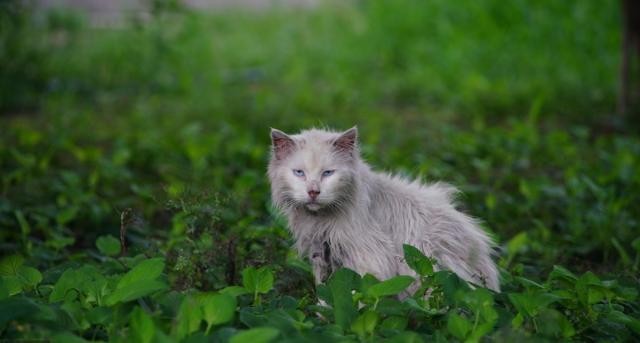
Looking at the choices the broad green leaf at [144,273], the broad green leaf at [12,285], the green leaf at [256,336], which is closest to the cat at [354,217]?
the broad green leaf at [144,273]

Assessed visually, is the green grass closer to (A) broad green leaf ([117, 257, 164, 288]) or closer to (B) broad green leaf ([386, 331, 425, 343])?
(A) broad green leaf ([117, 257, 164, 288])

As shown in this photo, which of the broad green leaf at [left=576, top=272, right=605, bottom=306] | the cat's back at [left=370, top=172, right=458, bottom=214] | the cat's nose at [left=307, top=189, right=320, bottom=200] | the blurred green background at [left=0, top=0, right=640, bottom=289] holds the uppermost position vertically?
the cat's nose at [left=307, top=189, right=320, bottom=200]

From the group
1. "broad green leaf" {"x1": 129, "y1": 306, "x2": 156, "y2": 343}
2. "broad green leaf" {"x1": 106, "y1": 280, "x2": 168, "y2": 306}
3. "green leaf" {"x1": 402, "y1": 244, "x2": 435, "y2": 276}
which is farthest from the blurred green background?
"broad green leaf" {"x1": 129, "y1": 306, "x2": 156, "y2": 343}

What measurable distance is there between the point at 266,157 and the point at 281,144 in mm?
2702

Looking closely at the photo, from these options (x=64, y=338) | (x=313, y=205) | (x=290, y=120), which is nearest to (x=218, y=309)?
(x=64, y=338)

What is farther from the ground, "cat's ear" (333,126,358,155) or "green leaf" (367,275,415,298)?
"cat's ear" (333,126,358,155)

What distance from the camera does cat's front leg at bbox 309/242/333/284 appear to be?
402 cm

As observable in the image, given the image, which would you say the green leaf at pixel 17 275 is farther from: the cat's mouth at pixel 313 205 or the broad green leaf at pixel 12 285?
the cat's mouth at pixel 313 205

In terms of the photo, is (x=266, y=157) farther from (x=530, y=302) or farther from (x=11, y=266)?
(x=530, y=302)

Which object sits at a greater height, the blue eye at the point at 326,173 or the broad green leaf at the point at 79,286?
the blue eye at the point at 326,173

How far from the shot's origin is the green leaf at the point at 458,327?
3145 millimetres

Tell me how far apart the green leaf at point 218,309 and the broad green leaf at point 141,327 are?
0.23 m

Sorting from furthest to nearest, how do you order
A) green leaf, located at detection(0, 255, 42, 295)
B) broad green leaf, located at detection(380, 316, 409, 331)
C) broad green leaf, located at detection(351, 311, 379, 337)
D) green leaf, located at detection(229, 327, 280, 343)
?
green leaf, located at detection(0, 255, 42, 295) < broad green leaf, located at detection(380, 316, 409, 331) < broad green leaf, located at detection(351, 311, 379, 337) < green leaf, located at detection(229, 327, 280, 343)

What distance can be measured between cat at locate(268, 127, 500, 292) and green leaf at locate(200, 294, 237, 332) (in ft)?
2.87
